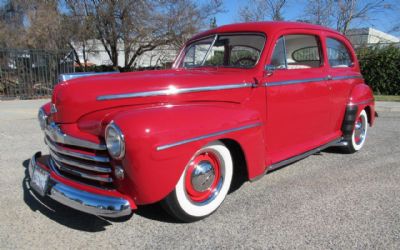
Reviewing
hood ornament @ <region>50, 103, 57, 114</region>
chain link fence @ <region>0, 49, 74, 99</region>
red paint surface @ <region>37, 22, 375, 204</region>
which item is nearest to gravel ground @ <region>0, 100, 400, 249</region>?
red paint surface @ <region>37, 22, 375, 204</region>

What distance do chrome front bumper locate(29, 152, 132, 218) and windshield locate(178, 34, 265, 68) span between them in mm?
1954

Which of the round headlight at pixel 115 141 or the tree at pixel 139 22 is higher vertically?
the tree at pixel 139 22

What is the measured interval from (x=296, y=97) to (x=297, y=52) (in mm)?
877

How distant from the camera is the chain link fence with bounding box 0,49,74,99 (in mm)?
12164

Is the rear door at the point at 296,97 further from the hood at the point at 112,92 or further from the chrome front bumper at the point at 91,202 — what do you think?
the chrome front bumper at the point at 91,202

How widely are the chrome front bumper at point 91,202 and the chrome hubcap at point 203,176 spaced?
2.08ft

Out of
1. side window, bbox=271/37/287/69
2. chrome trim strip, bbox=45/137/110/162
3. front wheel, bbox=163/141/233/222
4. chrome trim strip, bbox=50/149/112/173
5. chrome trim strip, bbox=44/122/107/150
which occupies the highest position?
side window, bbox=271/37/287/69

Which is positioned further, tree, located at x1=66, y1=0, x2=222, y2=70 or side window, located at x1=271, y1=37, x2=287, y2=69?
tree, located at x1=66, y1=0, x2=222, y2=70

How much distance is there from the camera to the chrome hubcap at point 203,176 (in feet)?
9.84

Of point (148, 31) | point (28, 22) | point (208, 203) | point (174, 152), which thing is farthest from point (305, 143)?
point (28, 22)

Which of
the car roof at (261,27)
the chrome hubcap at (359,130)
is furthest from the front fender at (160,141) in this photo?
the chrome hubcap at (359,130)

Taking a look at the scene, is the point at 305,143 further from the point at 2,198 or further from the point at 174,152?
the point at 2,198

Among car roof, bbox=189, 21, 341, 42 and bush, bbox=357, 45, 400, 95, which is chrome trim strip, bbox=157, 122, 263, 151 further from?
bush, bbox=357, 45, 400, 95

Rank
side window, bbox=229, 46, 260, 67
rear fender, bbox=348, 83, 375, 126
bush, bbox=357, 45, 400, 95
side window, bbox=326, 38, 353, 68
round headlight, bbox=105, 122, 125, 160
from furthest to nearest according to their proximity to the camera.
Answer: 1. bush, bbox=357, 45, 400, 95
2. rear fender, bbox=348, 83, 375, 126
3. side window, bbox=326, 38, 353, 68
4. side window, bbox=229, 46, 260, 67
5. round headlight, bbox=105, 122, 125, 160
